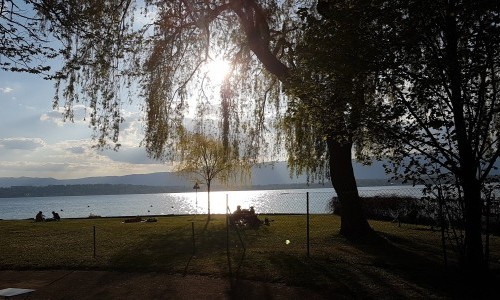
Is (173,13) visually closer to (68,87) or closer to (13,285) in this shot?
(68,87)

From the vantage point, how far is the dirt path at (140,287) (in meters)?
8.49

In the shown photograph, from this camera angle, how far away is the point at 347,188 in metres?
17.0

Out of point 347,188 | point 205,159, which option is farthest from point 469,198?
point 205,159

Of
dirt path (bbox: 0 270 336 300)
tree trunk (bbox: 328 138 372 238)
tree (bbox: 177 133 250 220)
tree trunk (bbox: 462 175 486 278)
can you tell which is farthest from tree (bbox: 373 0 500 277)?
tree (bbox: 177 133 250 220)

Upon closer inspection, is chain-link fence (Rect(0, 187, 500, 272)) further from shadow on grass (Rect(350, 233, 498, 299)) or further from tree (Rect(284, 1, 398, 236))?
tree (Rect(284, 1, 398, 236))

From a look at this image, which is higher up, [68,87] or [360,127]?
[68,87]

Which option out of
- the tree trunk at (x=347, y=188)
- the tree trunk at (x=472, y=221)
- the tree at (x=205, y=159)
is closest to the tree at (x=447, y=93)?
the tree trunk at (x=472, y=221)

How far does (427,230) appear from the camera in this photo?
65.4ft

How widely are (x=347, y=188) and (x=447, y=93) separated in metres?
8.32

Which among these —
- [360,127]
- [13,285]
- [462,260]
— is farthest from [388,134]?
[13,285]

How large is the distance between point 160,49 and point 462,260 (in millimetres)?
12098

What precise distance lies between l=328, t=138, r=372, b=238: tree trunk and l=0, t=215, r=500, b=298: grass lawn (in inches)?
29.2

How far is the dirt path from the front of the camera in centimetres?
849

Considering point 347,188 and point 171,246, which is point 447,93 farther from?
point 171,246
